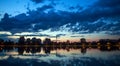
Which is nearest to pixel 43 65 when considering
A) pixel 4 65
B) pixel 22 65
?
pixel 22 65

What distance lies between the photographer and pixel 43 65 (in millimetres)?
33344

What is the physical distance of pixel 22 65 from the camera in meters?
33.0

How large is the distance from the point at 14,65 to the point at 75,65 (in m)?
8.49

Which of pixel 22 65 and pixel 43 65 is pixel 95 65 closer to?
pixel 43 65

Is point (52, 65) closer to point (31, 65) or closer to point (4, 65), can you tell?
point (31, 65)

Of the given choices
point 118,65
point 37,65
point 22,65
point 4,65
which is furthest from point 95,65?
point 4,65

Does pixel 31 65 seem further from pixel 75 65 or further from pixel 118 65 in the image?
pixel 118 65

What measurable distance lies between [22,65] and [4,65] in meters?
2.47

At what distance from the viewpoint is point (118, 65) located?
32125 mm

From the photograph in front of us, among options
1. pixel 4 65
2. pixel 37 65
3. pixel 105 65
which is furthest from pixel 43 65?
pixel 105 65

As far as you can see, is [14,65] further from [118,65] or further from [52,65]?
[118,65]

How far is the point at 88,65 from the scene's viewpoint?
108 feet

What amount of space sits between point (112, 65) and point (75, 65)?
16.6 feet

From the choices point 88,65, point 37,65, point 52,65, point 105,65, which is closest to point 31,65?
point 37,65
